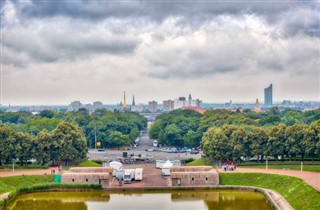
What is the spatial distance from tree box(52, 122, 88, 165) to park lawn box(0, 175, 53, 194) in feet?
22.4

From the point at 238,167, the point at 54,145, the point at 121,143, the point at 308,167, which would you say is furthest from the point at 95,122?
the point at 308,167

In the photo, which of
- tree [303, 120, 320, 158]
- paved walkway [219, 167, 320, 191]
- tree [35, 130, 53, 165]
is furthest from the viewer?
tree [35, 130, 53, 165]

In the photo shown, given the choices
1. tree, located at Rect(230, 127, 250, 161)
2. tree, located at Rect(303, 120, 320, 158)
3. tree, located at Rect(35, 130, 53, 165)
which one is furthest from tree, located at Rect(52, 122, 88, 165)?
tree, located at Rect(303, 120, 320, 158)

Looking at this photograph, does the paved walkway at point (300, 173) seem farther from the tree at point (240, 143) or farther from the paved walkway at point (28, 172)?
the paved walkway at point (28, 172)

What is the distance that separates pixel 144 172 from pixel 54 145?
10165mm

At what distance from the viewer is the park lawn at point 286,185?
30638 mm

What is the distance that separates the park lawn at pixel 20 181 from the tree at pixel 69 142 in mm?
6829

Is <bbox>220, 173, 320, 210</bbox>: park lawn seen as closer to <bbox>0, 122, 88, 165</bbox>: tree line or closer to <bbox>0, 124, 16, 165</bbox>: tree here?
<bbox>0, 122, 88, 165</bbox>: tree line

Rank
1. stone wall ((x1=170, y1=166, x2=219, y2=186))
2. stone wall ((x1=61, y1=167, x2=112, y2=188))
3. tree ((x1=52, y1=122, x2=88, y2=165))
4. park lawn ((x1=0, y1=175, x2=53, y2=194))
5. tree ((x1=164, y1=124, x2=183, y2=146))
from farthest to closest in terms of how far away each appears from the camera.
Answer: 1. tree ((x1=164, y1=124, x2=183, y2=146))
2. tree ((x1=52, y1=122, x2=88, y2=165))
3. stone wall ((x1=61, y1=167, x2=112, y2=188))
4. stone wall ((x1=170, y1=166, x2=219, y2=186))
5. park lawn ((x1=0, y1=175, x2=53, y2=194))

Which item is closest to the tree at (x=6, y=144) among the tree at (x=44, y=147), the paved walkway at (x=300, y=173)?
the tree at (x=44, y=147)

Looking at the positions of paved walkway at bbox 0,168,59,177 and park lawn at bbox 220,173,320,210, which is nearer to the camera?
park lawn at bbox 220,173,320,210

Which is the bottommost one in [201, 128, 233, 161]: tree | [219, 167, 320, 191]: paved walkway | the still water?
the still water

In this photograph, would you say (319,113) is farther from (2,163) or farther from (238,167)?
(2,163)

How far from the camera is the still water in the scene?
33656 mm
